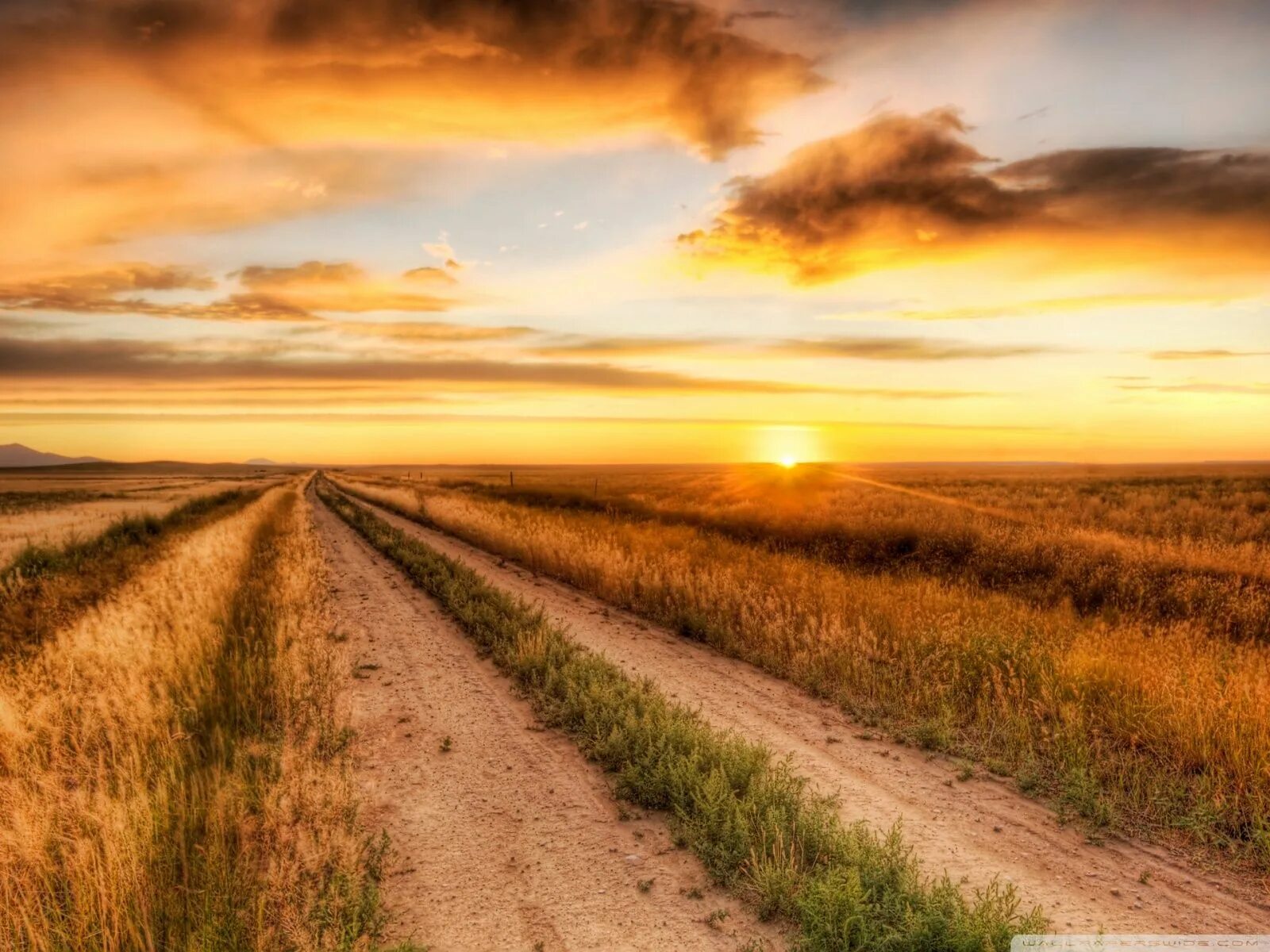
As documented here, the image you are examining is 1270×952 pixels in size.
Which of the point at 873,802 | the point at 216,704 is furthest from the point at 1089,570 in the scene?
the point at 216,704

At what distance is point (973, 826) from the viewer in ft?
18.7

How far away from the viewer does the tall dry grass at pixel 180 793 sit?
4.24 m

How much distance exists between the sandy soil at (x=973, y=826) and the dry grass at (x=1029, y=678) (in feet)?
1.52

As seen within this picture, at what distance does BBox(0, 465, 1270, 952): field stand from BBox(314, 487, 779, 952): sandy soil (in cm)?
3

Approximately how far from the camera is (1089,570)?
44.8 ft

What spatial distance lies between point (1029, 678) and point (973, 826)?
321 centimetres

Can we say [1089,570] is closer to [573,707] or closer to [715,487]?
[573,707]

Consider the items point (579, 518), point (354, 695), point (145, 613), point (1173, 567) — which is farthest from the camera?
point (579, 518)

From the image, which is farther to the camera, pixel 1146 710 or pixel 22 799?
pixel 1146 710

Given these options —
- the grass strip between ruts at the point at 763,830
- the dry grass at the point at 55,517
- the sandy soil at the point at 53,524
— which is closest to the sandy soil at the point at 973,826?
the grass strip between ruts at the point at 763,830

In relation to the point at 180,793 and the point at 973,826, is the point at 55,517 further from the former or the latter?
the point at 973,826

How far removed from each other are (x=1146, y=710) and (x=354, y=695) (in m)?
9.61

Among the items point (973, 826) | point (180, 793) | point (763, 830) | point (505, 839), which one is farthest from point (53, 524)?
point (973, 826)

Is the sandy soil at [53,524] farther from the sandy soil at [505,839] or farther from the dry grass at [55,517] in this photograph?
the sandy soil at [505,839]
